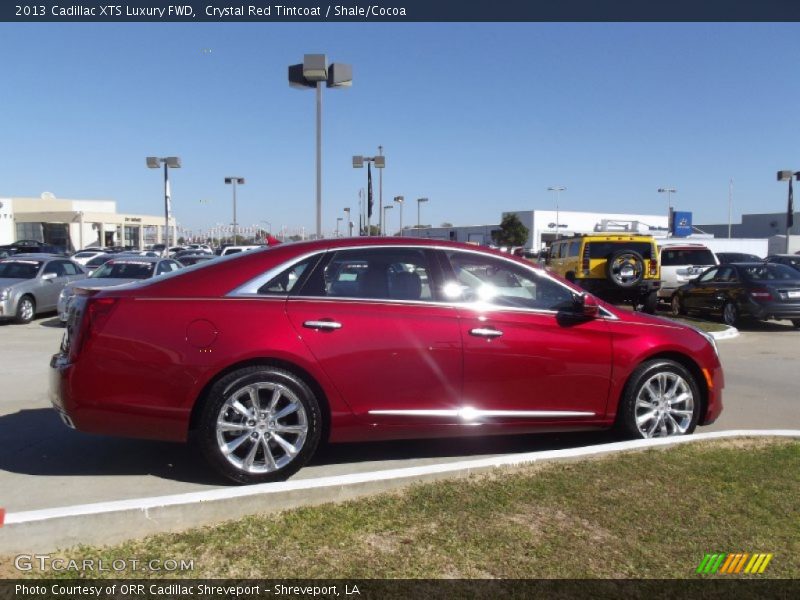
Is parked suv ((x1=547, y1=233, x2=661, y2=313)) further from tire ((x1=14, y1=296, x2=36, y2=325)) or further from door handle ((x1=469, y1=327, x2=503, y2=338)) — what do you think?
tire ((x1=14, y1=296, x2=36, y2=325))

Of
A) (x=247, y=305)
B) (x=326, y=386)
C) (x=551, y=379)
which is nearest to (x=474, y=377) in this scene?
(x=551, y=379)

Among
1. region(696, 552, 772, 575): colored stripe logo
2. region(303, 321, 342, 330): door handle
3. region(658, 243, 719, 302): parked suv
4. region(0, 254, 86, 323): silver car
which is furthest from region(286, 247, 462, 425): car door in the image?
region(658, 243, 719, 302): parked suv

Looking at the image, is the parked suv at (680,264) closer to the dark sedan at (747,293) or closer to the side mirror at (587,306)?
the dark sedan at (747,293)

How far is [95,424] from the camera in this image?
173 inches

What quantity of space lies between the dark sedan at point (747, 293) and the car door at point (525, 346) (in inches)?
401

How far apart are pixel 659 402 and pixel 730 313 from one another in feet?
33.8

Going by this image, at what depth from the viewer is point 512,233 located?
73.9m

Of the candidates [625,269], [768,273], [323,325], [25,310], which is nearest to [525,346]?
[323,325]

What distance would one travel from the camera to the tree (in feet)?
243

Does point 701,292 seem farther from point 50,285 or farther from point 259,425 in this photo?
point 50,285

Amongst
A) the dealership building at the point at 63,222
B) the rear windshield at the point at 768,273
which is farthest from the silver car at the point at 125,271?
the dealership building at the point at 63,222

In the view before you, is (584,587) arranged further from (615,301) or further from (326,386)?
→ (615,301)

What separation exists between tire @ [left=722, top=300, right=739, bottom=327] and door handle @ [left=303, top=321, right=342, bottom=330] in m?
12.0

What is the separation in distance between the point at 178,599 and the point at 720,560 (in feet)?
8.66
